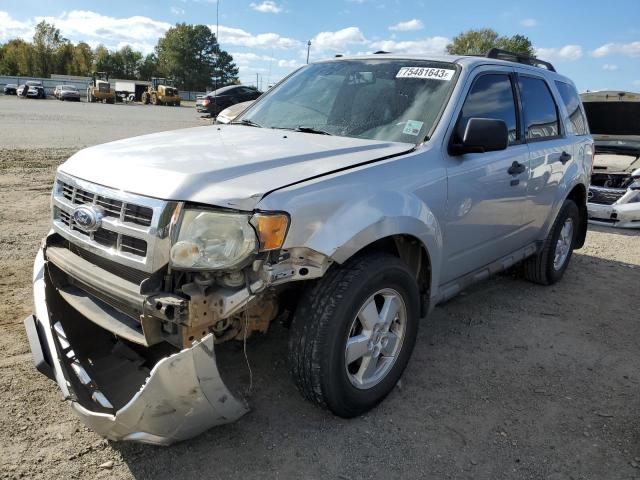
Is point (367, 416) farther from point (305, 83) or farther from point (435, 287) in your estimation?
point (305, 83)

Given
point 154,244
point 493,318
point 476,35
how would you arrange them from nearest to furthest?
1. point 154,244
2. point 493,318
3. point 476,35

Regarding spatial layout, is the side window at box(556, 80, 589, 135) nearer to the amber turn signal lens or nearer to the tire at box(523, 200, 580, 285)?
the tire at box(523, 200, 580, 285)

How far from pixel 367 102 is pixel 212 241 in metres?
1.74

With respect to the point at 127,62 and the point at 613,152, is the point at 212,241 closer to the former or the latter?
the point at 613,152

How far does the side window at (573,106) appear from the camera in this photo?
197 inches

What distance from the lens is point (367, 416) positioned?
2.93 m

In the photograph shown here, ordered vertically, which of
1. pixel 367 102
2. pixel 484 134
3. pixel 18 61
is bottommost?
pixel 484 134

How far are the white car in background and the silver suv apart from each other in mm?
5073

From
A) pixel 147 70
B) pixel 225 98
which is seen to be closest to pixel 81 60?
pixel 147 70

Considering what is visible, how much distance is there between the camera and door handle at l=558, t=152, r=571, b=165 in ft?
15.1

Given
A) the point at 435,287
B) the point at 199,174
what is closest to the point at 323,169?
the point at 199,174

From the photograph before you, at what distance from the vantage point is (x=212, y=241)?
227 centimetres

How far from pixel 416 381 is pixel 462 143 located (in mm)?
1478

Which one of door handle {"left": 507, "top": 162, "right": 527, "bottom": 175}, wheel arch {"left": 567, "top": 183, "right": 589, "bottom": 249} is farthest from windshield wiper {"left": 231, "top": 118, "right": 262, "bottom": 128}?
wheel arch {"left": 567, "top": 183, "right": 589, "bottom": 249}
